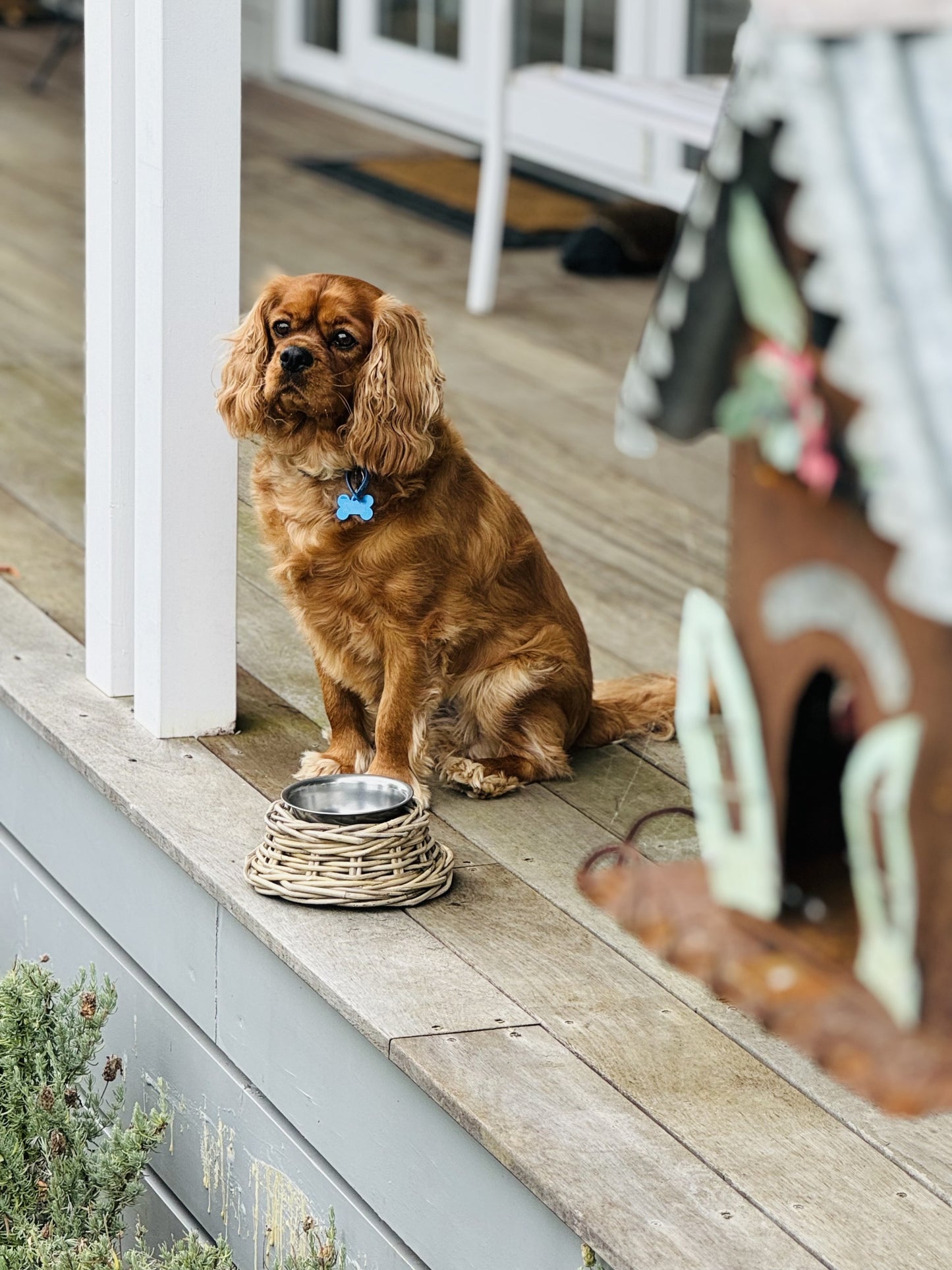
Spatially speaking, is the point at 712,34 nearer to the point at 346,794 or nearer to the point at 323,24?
the point at 323,24

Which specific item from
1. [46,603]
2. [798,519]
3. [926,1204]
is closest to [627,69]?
[46,603]

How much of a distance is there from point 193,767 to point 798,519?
5.81 ft

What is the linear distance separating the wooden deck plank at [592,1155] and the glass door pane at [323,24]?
6.47 meters

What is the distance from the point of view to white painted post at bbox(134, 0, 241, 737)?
8.02ft

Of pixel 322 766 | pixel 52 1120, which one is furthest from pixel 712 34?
pixel 52 1120

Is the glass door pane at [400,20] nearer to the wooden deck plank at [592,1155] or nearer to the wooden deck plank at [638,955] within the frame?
the wooden deck plank at [638,955]

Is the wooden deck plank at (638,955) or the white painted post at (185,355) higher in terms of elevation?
the white painted post at (185,355)

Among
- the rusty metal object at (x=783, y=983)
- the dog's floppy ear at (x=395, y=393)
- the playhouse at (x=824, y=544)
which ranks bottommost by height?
the dog's floppy ear at (x=395, y=393)

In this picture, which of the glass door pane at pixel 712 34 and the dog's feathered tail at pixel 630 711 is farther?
the glass door pane at pixel 712 34

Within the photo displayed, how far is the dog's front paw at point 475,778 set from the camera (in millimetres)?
2545

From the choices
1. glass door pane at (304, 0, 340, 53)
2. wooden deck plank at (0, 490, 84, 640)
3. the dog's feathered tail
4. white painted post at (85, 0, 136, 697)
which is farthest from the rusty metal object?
glass door pane at (304, 0, 340, 53)

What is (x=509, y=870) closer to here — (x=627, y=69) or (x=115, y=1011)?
(x=115, y=1011)

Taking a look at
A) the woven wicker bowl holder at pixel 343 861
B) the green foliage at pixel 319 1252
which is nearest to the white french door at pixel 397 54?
the woven wicker bowl holder at pixel 343 861

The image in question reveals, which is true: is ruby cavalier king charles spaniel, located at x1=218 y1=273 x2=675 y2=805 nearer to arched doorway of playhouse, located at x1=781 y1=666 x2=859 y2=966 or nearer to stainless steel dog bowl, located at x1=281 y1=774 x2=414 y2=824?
stainless steel dog bowl, located at x1=281 y1=774 x2=414 y2=824
